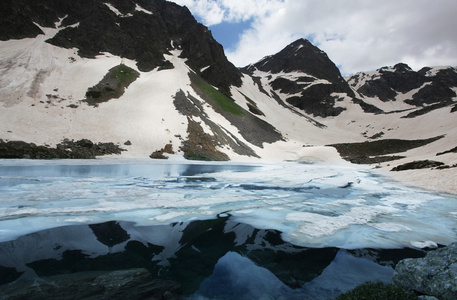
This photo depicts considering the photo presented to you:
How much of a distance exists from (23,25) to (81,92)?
24.3 metres

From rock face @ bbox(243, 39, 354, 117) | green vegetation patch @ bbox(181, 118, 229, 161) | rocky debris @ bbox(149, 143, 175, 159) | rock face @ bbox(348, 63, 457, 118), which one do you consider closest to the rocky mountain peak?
rock face @ bbox(243, 39, 354, 117)

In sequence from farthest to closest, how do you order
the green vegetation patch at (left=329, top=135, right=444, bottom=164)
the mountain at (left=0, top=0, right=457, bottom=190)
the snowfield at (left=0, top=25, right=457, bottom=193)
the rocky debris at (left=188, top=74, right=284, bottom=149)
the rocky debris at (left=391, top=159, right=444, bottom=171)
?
the green vegetation patch at (left=329, top=135, right=444, bottom=164), the rocky debris at (left=188, top=74, right=284, bottom=149), the mountain at (left=0, top=0, right=457, bottom=190), the snowfield at (left=0, top=25, right=457, bottom=193), the rocky debris at (left=391, top=159, right=444, bottom=171)

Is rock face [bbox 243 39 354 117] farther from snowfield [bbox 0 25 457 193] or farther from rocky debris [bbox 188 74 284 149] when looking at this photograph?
rocky debris [bbox 188 74 284 149]

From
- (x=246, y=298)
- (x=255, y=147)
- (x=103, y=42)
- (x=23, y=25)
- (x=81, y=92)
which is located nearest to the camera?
(x=246, y=298)

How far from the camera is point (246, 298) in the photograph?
3258 mm

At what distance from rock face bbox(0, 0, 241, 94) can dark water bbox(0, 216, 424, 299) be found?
178 ft

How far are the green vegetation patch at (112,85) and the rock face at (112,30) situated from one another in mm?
5854

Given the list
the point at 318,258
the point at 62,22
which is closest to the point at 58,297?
the point at 318,258

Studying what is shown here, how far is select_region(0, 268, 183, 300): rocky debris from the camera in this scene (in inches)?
115

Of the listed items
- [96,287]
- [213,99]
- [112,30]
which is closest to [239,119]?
[213,99]

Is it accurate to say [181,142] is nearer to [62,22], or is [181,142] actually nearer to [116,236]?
[116,236]

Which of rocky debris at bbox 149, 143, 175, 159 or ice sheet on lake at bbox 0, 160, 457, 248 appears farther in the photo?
rocky debris at bbox 149, 143, 175, 159

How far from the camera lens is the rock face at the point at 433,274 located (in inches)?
111

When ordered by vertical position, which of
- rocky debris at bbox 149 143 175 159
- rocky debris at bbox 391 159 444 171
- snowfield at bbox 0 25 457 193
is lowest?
rocky debris at bbox 391 159 444 171
